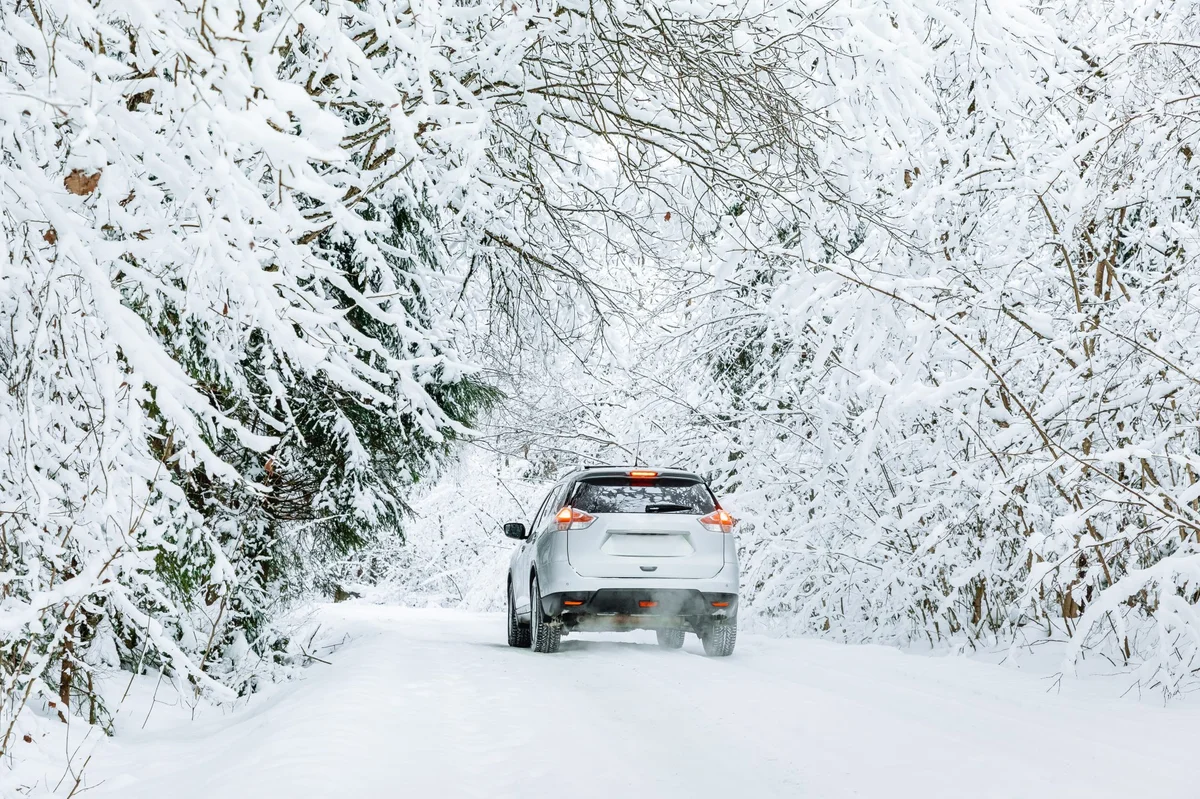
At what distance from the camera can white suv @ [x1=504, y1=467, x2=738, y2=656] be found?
10.4 m

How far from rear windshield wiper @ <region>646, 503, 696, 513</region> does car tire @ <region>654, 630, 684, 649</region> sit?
231cm

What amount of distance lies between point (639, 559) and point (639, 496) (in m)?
0.62

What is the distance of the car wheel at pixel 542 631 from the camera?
1084 centimetres

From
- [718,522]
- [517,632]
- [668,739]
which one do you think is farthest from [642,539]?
[668,739]

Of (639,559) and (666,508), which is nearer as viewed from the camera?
(639,559)

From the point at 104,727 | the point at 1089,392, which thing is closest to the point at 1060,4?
the point at 1089,392

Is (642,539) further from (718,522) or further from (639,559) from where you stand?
(718,522)

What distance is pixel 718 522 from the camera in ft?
34.9

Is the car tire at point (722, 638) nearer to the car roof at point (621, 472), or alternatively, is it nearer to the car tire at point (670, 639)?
the car roof at point (621, 472)

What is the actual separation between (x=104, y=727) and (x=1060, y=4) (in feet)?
29.2

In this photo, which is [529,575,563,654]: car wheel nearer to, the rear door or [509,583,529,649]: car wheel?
the rear door

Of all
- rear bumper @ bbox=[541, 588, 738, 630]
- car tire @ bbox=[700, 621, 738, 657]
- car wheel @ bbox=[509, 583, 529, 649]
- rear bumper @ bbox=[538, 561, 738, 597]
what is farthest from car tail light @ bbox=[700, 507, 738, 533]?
car wheel @ bbox=[509, 583, 529, 649]

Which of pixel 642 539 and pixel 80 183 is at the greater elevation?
pixel 80 183

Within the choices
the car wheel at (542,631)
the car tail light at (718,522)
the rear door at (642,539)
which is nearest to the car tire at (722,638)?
the rear door at (642,539)
